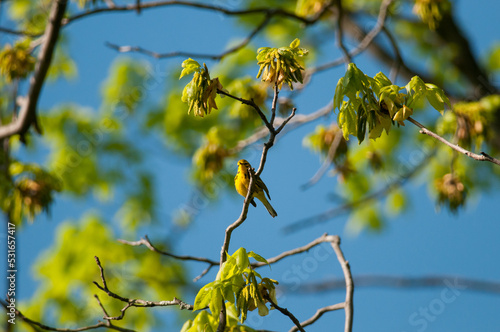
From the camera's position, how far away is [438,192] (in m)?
5.61

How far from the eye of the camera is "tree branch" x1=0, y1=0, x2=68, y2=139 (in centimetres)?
450

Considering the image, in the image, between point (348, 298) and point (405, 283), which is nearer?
point (348, 298)

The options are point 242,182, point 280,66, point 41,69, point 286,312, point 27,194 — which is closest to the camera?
point 286,312

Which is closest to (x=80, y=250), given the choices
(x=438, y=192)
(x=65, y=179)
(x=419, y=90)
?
(x=65, y=179)

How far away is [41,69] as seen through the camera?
455 cm

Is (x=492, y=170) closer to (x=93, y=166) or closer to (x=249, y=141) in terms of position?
(x=249, y=141)

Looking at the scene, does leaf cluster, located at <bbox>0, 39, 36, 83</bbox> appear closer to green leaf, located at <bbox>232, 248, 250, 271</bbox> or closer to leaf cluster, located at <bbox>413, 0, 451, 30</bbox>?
green leaf, located at <bbox>232, 248, 250, 271</bbox>

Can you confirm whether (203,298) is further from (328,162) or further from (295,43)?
(328,162)

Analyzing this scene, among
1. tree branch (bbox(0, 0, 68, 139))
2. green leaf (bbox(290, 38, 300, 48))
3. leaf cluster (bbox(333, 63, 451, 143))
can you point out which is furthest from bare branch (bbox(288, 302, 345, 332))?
tree branch (bbox(0, 0, 68, 139))

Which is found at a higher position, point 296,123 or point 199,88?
point 296,123

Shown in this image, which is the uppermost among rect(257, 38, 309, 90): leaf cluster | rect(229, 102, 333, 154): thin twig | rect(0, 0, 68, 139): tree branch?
rect(0, 0, 68, 139): tree branch

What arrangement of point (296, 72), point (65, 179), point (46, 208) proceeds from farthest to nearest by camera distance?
1. point (65, 179)
2. point (46, 208)
3. point (296, 72)

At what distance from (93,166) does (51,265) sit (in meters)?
2.03

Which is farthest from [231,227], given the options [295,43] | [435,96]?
[435,96]
